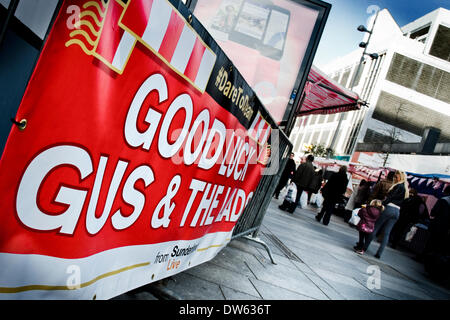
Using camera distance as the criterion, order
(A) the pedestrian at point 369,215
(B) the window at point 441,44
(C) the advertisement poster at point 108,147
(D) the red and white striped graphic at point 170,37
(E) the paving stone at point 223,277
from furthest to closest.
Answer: (B) the window at point 441,44
(A) the pedestrian at point 369,215
(E) the paving stone at point 223,277
(D) the red and white striped graphic at point 170,37
(C) the advertisement poster at point 108,147

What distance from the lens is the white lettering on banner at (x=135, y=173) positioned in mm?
1161

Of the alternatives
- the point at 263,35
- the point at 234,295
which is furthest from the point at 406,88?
the point at 234,295

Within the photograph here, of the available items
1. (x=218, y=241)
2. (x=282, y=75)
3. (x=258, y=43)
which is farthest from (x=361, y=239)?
(x=218, y=241)

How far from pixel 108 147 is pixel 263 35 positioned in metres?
4.24

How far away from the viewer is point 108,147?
1364mm

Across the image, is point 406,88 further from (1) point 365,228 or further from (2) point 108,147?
(2) point 108,147

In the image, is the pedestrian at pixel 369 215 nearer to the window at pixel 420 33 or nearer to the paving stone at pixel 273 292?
the paving stone at pixel 273 292

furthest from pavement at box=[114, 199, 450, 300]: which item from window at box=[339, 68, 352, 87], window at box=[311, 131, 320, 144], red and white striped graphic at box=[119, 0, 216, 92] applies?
window at box=[339, 68, 352, 87]

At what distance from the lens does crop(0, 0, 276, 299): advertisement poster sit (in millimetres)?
1104

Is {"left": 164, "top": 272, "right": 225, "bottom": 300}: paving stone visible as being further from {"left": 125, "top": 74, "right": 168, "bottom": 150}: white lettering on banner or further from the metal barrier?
{"left": 125, "top": 74, "right": 168, "bottom": 150}: white lettering on banner

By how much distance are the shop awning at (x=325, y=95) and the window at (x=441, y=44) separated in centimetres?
3498

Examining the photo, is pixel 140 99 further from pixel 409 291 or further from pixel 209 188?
pixel 409 291

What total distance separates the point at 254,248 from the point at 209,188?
2609 mm

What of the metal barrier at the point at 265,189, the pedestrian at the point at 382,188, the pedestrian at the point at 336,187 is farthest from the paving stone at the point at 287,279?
the pedestrian at the point at 336,187
